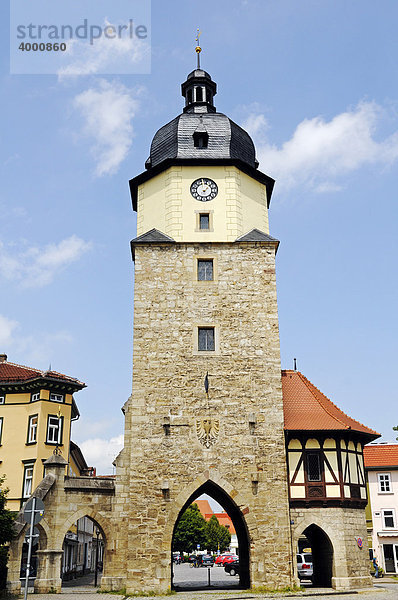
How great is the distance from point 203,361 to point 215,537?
49045 mm

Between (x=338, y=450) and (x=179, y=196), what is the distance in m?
10.2

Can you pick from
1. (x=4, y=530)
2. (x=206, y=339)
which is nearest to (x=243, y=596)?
(x=4, y=530)

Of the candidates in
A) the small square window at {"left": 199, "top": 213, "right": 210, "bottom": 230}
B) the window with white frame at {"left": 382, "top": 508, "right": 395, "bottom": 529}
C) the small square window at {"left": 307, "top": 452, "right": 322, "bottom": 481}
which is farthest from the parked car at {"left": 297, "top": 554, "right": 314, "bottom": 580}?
the small square window at {"left": 199, "top": 213, "right": 210, "bottom": 230}

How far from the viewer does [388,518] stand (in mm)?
32656

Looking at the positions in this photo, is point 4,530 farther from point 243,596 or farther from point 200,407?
point 243,596

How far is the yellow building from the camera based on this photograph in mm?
26016

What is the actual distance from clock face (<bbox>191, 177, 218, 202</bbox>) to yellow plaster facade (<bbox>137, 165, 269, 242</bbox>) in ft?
0.42

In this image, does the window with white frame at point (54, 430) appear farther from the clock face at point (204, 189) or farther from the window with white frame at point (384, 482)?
the window with white frame at point (384, 482)

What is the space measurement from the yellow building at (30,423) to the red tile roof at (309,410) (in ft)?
34.5

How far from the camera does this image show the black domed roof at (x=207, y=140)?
2239cm

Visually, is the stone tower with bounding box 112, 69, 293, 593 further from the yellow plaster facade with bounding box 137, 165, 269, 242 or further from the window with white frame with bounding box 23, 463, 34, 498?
the window with white frame with bounding box 23, 463, 34, 498

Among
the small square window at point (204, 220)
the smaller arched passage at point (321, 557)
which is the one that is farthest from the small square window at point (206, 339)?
the smaller arched passage at point (321, 557)

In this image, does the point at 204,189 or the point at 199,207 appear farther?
the point at 204,189

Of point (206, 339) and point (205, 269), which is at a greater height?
point (205, 269)
